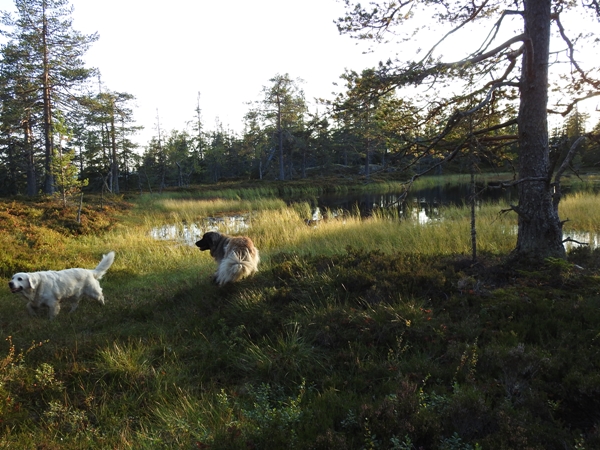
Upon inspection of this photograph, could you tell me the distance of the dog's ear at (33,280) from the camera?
5.52 meters

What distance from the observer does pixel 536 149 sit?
5.34 meters

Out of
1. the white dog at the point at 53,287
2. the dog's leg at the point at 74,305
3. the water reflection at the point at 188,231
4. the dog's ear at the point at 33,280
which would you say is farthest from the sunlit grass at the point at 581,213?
the dog's ear at the point at 33,280

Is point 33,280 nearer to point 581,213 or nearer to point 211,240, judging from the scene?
point 211,240

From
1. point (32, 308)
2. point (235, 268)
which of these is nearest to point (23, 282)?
point (32, 308)

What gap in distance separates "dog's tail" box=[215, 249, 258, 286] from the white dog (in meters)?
2.19

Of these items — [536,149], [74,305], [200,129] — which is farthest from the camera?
[200,129]

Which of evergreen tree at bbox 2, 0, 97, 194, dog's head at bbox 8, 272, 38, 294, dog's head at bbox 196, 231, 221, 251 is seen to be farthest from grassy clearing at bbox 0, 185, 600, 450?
evergreen tree at bbox 2, 0, 97, 194

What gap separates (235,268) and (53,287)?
2.85 metres

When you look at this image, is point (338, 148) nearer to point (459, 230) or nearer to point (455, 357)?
point (459, 230)

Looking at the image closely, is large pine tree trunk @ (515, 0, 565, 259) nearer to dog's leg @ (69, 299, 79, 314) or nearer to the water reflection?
dog's leg @ (69, 299, 79, 314)

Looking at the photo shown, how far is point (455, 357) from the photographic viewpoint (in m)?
3.37

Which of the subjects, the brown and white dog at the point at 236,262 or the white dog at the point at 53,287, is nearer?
the white dog at the point at 53,287

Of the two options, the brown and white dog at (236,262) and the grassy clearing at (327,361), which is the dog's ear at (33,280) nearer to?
the grassy clearing at (327,361)

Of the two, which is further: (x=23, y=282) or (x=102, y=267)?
(x=102, y=267)
